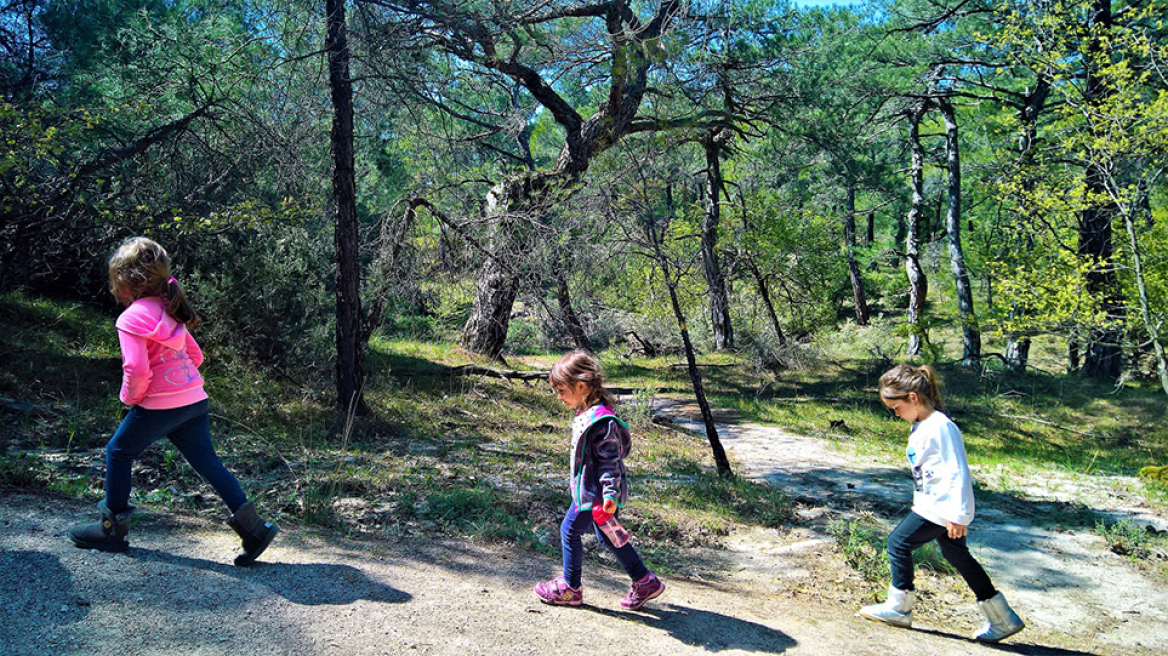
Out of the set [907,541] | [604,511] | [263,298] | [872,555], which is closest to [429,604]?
[604,511]

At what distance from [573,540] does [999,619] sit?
7.56 ft

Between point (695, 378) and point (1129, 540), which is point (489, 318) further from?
point (1129, 540)

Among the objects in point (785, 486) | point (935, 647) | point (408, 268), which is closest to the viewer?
point (935, 647)

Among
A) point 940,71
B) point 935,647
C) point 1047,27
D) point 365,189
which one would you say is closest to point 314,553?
point 935,647

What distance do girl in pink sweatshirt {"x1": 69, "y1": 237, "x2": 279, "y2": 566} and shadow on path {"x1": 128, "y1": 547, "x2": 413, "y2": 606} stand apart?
5.9 inches

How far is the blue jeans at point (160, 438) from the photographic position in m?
3.46

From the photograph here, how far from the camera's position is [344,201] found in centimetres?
758

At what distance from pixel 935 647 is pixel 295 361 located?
787cm

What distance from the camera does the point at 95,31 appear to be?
996 centimetres

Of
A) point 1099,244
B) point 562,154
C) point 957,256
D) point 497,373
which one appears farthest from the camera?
point 957,256

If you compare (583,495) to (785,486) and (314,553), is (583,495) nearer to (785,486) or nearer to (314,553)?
(314,553)

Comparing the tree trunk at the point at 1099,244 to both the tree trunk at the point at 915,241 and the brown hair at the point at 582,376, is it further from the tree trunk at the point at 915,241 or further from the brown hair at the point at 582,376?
the brown hair at the point at 582,376

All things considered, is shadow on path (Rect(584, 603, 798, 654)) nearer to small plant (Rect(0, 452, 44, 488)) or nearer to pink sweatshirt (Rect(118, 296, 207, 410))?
pink sweatshirt (Rect(118, 296, 207, 410))

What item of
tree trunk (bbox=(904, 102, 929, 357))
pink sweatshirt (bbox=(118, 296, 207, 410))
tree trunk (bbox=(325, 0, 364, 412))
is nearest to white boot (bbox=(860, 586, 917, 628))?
pink sweatshirt (bbox=(118, 296, 207, 410))
